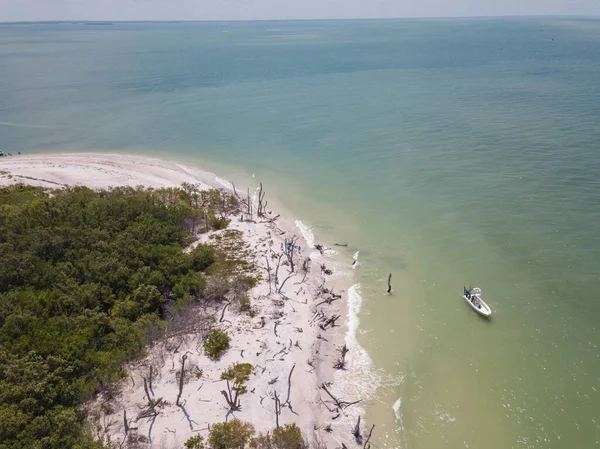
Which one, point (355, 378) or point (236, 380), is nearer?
point (236, 380)

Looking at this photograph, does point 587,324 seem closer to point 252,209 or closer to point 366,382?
point 366,382

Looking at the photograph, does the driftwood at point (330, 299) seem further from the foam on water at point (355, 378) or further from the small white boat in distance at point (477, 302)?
the small white boat in distance at point (477, 302)

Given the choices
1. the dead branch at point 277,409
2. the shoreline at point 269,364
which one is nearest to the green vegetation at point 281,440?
the dead branch at point 277,409

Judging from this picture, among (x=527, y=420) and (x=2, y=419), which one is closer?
(x=2, y=419)

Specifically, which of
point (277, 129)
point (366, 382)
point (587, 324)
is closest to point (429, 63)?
point (277, 129)

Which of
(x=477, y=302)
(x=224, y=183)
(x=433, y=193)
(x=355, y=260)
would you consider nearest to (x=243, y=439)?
(x=477, y=302)

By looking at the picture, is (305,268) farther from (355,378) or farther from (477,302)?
(477,302)
